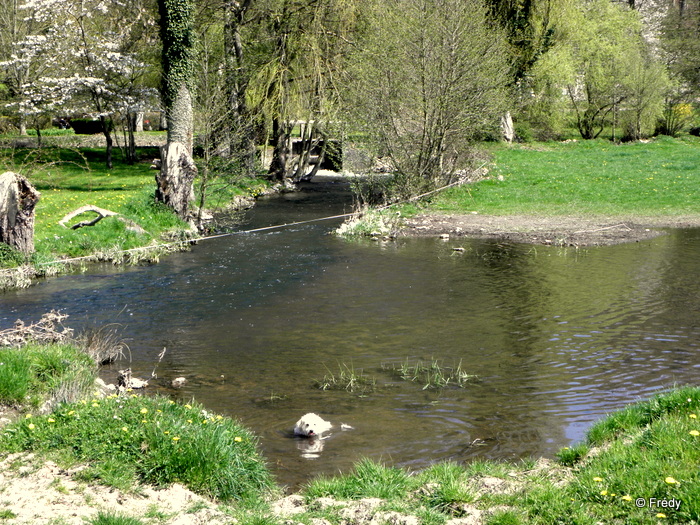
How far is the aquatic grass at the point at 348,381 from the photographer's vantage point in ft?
32.2

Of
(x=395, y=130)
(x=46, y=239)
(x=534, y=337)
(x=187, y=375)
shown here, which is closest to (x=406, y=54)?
(x=395, y=130)

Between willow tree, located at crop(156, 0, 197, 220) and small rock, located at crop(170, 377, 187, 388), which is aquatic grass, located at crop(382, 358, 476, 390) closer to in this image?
small rock, located at crop(170, 377, 187, 388)

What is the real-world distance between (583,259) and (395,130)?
934cm

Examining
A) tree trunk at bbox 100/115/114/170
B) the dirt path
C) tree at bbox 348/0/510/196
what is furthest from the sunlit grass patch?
tree trunk at bbox 100/115/114/170

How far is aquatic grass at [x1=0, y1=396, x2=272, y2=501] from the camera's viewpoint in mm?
6230

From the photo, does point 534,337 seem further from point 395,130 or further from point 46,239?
point 395,130

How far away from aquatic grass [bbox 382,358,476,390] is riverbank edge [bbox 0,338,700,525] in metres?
3.11

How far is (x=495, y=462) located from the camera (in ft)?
24.0

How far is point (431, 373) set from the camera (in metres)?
10.4

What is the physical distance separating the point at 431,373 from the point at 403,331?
7.41ft

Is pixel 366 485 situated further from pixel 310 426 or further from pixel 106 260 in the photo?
pixel 106 260

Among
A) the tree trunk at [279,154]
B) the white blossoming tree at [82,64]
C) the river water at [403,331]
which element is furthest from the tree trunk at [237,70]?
the river water at [403,331]

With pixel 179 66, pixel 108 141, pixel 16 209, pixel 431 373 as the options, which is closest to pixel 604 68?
pixel 179 66

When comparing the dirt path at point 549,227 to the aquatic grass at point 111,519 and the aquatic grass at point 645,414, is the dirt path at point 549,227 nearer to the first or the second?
the aquatic grass at point 645,414
